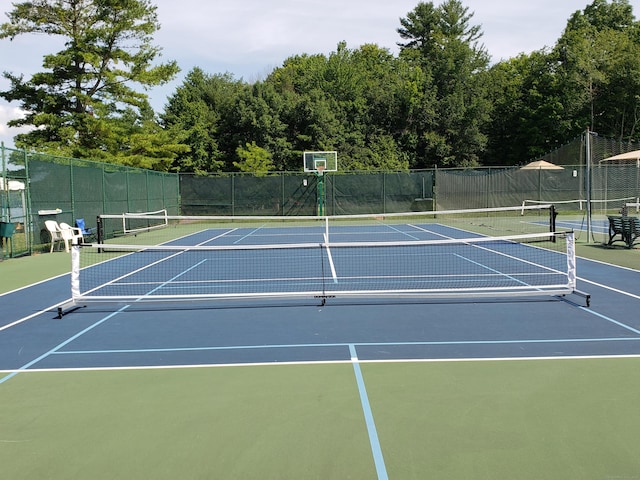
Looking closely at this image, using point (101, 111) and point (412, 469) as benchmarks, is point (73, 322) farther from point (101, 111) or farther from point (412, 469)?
point (101, 111)

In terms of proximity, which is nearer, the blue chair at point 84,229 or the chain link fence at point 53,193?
the chain link fence at point 53,193

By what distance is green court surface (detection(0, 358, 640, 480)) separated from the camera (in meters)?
3.66

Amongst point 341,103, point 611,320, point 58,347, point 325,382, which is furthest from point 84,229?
point 341,103

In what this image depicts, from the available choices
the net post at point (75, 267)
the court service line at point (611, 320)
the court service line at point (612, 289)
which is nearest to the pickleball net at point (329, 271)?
the net post at point (75, 267)

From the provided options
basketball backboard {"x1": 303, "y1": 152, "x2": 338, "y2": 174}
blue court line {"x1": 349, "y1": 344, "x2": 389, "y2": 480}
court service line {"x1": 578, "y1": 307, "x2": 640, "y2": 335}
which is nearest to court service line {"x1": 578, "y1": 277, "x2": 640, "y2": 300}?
court service line {"x1": 578, "y1": 307, "x2": 640, "y2": 335}

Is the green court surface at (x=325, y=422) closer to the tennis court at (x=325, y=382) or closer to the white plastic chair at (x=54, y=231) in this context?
the tennis court at (x=325, y=382)

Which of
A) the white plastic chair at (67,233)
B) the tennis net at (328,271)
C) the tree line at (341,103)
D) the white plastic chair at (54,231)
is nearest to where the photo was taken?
the tennis net at (328,271)

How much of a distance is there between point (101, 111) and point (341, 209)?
14434 millimetres

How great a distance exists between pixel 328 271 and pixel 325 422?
305 inches

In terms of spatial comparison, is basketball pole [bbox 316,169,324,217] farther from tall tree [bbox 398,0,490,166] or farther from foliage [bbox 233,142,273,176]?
tall tree [bbox 398,0,490,166]

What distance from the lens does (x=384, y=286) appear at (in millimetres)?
10211

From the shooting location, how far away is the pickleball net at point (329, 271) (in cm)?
871

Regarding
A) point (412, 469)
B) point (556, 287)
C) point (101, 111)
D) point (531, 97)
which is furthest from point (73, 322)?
point (531, 97)

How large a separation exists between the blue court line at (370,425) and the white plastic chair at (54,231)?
44.9ft
